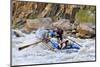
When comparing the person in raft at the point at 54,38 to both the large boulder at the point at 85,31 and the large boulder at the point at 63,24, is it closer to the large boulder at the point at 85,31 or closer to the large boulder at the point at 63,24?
the large boulder at the point at 63,24

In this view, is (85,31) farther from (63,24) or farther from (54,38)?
(54,38)

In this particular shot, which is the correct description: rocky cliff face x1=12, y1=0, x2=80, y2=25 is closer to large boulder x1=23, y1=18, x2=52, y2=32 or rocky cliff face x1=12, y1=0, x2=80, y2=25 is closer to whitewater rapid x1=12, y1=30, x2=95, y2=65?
large boulder x1=23, y1=18, x2=52, y2=32

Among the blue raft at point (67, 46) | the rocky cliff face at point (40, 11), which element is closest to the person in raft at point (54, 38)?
the blue raft at point (67, 46)

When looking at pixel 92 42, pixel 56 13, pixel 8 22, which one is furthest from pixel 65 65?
pixel 8 22

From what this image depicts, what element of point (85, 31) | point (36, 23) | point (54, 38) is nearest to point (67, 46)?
point (54, 38)

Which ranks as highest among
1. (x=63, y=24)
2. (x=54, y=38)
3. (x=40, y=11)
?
(x=40, y=11)

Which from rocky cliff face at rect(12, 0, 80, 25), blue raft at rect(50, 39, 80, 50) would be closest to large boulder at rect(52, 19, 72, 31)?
rocky cliff face at rect(12, 0, 80, 25)

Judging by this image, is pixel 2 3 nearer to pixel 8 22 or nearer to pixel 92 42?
pixel 8 22
